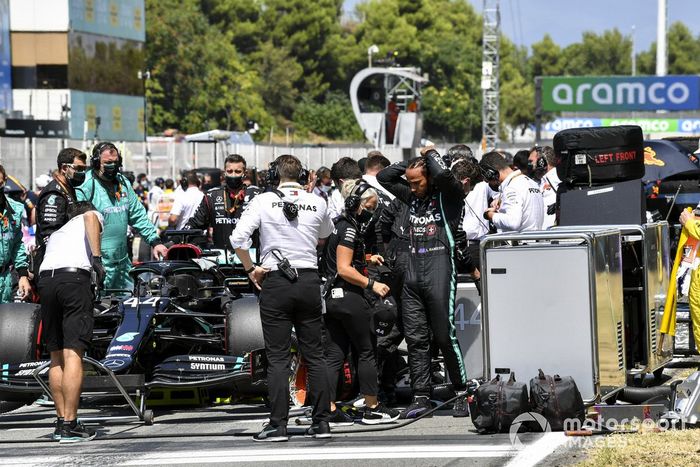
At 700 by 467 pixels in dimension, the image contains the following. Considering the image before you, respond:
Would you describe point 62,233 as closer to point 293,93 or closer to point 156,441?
point 156,441

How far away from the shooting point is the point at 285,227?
8.97 metres

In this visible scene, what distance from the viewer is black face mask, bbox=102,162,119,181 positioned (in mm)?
11445

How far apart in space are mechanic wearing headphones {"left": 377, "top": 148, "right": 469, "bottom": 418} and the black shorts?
228cm

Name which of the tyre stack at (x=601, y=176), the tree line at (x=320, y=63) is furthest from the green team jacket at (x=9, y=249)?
the tree line at (x=320, y=63)

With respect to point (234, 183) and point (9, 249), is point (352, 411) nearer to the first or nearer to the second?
point (9, 249)

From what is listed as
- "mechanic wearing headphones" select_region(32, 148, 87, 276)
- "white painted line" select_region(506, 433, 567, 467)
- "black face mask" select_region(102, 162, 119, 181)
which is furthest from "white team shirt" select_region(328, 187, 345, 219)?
"white painted line" select_region(506, 433, 567, 467)

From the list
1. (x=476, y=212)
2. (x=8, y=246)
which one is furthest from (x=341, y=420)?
(x=8, y=246)

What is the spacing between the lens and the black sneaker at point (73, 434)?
29.6 ft

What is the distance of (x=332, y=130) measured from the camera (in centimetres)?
10269

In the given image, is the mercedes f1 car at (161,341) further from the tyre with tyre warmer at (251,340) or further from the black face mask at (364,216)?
the black face mask at (364,216)

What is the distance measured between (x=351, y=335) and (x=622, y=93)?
53272 mm

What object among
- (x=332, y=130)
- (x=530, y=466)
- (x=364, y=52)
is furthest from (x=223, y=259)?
(x=364, y=52)

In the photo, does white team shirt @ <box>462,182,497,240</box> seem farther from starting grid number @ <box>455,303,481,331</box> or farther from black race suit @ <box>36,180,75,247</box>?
black race suit @ <box>36,180,75,247</box>

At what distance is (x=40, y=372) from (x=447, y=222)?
3.20m
